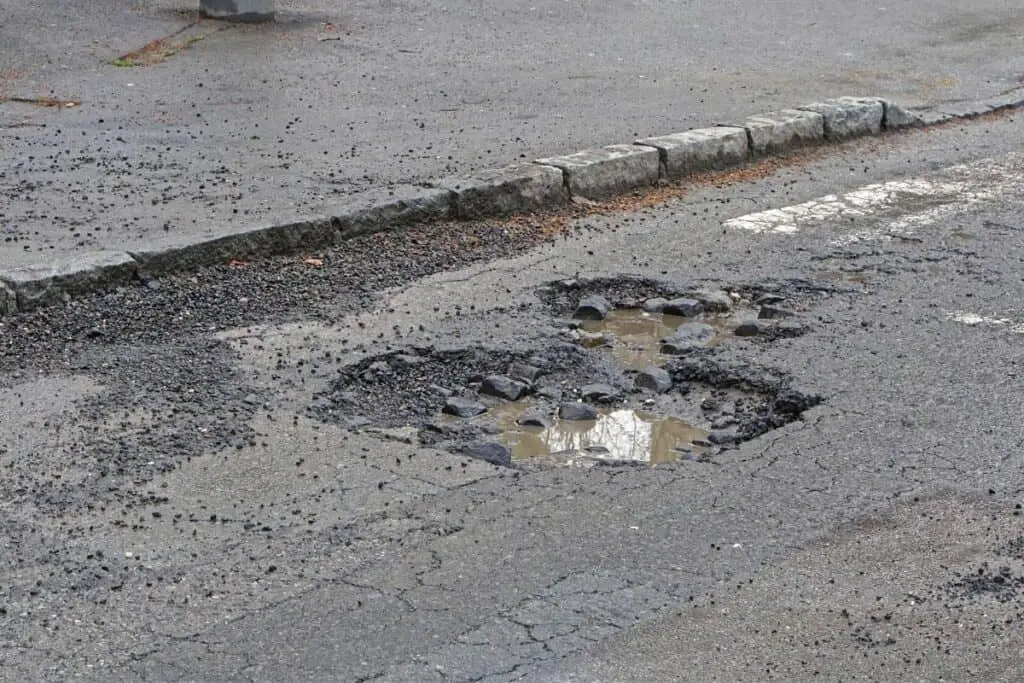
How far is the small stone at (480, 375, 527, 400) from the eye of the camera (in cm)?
596

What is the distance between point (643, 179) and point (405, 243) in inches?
83.3

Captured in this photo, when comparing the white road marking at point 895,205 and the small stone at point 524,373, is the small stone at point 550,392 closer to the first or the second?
the small stone at point 524,373

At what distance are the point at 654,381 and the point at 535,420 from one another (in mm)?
637

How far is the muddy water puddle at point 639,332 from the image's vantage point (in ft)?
21.4

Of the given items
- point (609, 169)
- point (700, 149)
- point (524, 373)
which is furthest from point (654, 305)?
point (700, 149)

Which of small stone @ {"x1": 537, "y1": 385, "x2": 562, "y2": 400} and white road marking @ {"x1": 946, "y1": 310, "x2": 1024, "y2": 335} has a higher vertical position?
white road marking @ {"x1": 946, "y1": 310, "x2": 1024, "y2": 335}

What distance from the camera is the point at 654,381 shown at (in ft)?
20.2

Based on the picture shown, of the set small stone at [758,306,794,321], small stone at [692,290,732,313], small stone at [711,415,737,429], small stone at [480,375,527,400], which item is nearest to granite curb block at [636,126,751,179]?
small stone at [692,290,732,313]

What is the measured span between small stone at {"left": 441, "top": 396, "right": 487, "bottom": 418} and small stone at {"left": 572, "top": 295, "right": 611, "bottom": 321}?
4.00 ft

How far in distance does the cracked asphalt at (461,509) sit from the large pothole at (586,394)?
106mm

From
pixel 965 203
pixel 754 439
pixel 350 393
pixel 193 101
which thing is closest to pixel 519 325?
pixel 350 393

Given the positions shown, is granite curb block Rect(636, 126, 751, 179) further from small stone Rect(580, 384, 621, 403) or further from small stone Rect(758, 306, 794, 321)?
small stone Rect(580, 384, 621, 403)

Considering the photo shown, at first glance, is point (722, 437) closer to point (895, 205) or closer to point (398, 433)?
point (398, 433)

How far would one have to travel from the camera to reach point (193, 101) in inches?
432
